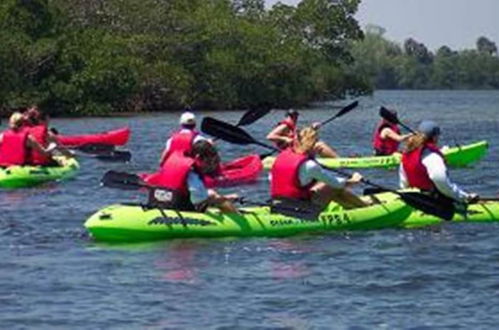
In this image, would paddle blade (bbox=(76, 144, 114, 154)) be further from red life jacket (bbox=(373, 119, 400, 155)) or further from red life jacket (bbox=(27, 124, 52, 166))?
red life jacket (bbox=(373, 119, 400, 155))

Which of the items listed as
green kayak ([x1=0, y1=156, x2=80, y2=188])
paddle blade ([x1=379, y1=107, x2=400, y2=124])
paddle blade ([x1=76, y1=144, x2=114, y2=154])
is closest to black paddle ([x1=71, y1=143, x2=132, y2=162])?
paddle blade ([x1=76, y1=144, x2=114, y2=154])

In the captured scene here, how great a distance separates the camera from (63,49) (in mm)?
63812

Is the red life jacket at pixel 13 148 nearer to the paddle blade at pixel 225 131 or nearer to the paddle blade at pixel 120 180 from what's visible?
the paddle blade at pixel 225 131

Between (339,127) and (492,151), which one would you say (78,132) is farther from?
(492,151)

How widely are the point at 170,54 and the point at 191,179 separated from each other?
192 feet

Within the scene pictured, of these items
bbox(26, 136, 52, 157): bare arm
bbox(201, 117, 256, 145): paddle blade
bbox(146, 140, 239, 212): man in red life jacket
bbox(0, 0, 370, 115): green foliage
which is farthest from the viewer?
bbox(0, 0, 370, 115): green foliage

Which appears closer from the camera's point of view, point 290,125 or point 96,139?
point 290,125

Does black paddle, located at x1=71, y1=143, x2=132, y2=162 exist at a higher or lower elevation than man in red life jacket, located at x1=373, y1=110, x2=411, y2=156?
lower

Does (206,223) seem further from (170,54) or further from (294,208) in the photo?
(170,54)

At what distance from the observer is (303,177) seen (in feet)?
55.2

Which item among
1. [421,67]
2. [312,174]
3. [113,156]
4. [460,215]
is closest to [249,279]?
[312,174]

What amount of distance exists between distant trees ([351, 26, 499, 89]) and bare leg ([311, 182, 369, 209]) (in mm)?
161218

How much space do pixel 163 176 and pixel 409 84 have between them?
17123 cm

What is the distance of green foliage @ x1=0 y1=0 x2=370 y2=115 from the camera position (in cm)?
6256
